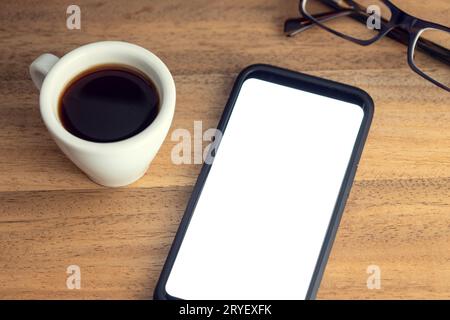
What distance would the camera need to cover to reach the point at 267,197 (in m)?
0.53

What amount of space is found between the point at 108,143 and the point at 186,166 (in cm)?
11

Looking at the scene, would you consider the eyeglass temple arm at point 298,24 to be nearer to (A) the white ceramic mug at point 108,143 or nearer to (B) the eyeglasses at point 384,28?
(B) the eyeglasses at point 384,28

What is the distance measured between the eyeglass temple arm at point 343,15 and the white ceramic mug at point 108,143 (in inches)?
6.2

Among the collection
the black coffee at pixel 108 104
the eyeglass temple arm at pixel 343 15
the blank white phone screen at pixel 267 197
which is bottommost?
the blank white phone screen at pixel 267 197

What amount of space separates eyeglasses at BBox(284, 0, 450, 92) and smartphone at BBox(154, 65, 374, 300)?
66 mm

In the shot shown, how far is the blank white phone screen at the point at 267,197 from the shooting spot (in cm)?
51

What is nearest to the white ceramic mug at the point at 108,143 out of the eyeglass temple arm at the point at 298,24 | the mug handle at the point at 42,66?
the mug handle at the point at 42,66

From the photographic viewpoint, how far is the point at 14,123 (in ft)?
1.85

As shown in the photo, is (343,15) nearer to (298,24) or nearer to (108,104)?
(298,24)

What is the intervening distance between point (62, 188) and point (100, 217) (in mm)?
41

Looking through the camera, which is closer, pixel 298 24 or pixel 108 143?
pixel 108 143

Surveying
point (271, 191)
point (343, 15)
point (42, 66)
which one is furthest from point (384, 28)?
point (42, 66)
